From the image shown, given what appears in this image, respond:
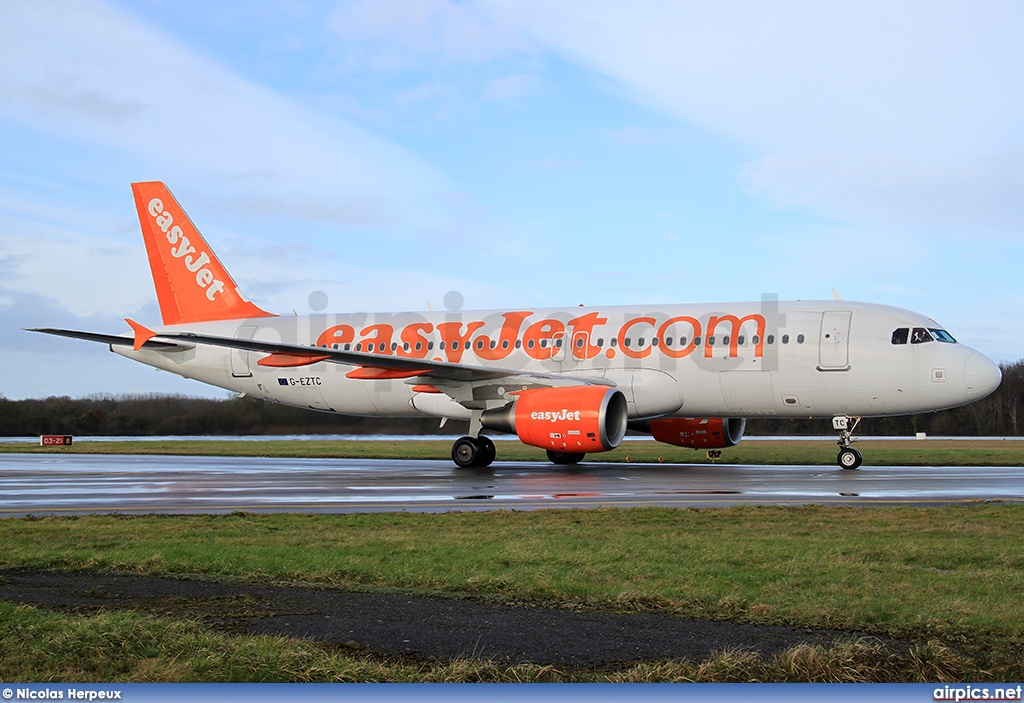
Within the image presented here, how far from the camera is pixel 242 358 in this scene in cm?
2803

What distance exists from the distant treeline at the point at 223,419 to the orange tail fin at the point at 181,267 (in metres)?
10.7

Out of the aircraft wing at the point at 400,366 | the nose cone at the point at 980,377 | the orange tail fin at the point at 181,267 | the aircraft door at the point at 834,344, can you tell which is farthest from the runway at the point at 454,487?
→ the orange tail fin at the point at 181,267

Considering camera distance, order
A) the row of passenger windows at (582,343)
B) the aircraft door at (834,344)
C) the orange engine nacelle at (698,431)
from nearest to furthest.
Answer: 1. the aircraft door at (834,344)
2. the row of passenger windows at (582,343)
3. the orange engine nacelle at (698,431)

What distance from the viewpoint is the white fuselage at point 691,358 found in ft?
68.5

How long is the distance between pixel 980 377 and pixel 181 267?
72.7ft

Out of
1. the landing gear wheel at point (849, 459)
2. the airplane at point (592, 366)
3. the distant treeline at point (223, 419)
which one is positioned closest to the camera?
the airplane at point (592, 366)

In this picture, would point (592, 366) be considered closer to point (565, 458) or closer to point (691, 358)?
point (691, 358)

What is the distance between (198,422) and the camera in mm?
45781

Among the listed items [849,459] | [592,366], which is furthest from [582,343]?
[849,459]

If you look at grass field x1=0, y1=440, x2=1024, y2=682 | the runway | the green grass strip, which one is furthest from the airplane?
the green grass strip

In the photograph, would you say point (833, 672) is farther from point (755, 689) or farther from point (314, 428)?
point (314, 428)

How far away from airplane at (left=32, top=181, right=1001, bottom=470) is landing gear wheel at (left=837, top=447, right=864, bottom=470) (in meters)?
0.04

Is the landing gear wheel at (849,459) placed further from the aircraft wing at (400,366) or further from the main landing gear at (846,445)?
Result: the aircraft wing at (400,366)

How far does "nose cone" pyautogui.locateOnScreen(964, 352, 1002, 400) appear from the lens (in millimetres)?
20312
